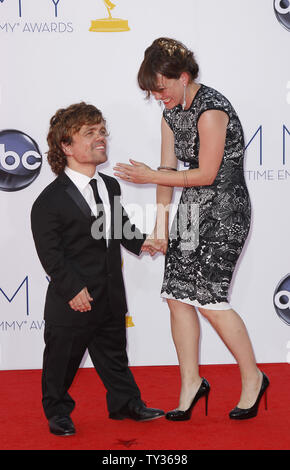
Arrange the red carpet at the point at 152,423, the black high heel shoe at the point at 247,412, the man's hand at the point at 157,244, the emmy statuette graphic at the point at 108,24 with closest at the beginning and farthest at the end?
the red carpet at the point at 152,423 → the black high heel shoe at the point at 247,412 → the man's hand at the point at 157,244 → the emmy statuette graphic at the point at 108,24

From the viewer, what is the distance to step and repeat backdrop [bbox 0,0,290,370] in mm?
3225

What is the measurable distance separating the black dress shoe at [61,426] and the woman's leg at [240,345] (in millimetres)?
659

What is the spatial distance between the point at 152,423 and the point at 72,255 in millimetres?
722

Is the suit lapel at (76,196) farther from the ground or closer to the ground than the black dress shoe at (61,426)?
farther from the ground

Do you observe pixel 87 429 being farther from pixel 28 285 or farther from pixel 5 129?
pixel 5 129

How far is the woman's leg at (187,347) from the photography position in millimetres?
2453

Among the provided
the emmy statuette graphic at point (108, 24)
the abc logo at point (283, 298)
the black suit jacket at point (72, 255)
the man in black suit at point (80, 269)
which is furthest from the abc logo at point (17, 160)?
the abc logo at point (283, 298)

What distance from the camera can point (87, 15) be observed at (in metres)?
3.22

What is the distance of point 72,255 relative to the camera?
7.77ft

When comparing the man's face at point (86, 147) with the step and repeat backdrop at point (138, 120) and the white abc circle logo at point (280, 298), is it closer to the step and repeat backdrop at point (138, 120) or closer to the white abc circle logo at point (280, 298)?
the step and repeat backdrop at point (138, 120)

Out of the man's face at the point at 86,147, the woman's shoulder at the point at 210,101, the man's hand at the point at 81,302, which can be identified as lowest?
the man's hand at the point at 81,302

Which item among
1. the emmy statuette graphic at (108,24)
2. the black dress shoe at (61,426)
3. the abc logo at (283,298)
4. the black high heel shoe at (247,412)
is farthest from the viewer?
the abc logo at (283,298)

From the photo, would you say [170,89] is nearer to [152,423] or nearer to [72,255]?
[72,255]

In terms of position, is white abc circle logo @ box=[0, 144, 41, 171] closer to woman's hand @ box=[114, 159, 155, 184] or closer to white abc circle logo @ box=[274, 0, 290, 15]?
woman's hand @ box=[114, 159, 155, 184]
